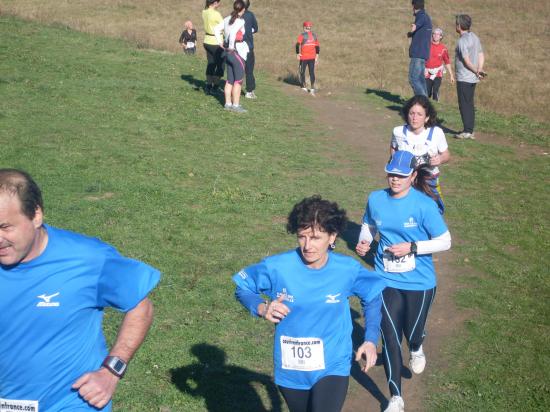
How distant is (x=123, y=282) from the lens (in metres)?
3.95

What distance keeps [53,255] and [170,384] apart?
322cm

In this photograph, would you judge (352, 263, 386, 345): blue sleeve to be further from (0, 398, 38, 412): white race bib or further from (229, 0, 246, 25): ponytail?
(229, 0, 246, 25): ponytail

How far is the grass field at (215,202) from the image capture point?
24.0 ft

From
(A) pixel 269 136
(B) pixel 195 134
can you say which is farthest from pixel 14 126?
(A) pixel 269 136

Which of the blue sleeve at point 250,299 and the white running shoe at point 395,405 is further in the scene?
the white running shoe at point 395,405

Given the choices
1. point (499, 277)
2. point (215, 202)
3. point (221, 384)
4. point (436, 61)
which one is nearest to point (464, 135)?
point (436, 61)

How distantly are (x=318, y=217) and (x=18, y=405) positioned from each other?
2.13 metres

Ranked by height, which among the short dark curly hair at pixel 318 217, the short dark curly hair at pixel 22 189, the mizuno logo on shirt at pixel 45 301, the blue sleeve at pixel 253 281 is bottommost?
the blue sleeve at pixel 253 281

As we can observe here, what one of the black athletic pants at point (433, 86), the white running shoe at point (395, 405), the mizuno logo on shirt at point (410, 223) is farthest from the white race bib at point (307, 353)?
the black athletic pants at point (433, 86)

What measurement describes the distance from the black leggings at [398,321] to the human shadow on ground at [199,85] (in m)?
12.4

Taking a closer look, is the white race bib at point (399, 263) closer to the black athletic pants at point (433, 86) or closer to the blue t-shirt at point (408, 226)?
the blue t-shirt at point (408, 226)

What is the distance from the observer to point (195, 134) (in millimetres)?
15969

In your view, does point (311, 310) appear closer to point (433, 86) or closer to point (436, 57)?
point (436, 57)

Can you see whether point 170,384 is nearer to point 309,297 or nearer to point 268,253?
point 309,297
